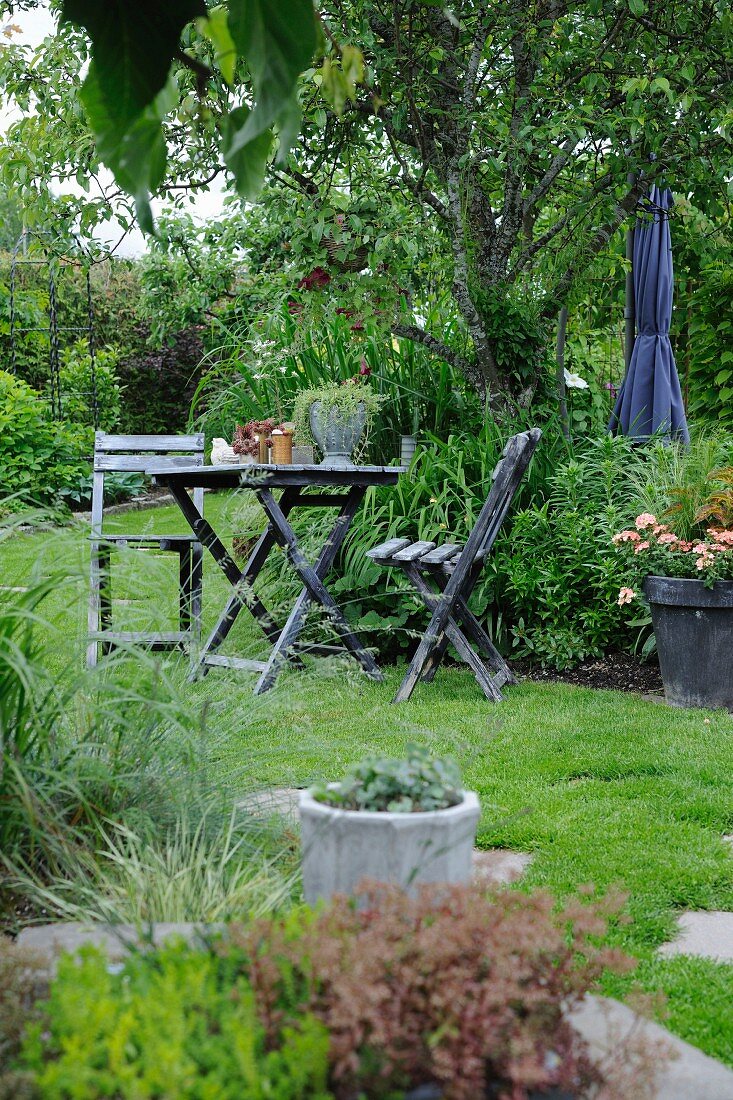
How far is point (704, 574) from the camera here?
163 inches

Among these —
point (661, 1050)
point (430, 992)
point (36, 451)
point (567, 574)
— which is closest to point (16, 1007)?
point (430, 992)

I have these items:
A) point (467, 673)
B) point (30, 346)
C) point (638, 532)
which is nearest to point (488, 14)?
point (638, 532)

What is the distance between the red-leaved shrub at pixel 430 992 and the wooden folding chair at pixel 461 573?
279 cm

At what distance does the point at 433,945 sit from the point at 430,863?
0.32 metres

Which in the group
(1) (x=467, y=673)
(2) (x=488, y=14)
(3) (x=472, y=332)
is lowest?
(1) (x=467, y=673)

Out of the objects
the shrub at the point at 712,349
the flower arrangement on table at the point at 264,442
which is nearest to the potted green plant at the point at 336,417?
the flower arrangement on table at the point at 264,442

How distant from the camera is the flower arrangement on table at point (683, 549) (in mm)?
4090

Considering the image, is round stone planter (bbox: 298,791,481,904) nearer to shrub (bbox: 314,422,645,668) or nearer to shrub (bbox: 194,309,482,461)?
shrub (bbox: 314,422,645,668)

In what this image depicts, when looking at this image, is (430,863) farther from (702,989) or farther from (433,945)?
(702,989)

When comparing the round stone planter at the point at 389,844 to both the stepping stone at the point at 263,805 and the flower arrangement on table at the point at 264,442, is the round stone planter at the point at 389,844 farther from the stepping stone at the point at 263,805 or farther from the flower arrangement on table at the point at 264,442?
the flower arrangement on table at the point at 264,442

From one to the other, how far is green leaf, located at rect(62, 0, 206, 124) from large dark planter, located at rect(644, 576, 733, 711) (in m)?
3.65

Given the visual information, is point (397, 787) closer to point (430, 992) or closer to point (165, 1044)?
point (430, 992)

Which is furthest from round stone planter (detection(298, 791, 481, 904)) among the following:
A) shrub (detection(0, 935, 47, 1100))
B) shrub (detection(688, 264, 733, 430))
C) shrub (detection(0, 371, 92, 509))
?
shrub (detection(0, 371, 92, 509))

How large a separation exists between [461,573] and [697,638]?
0.96m
